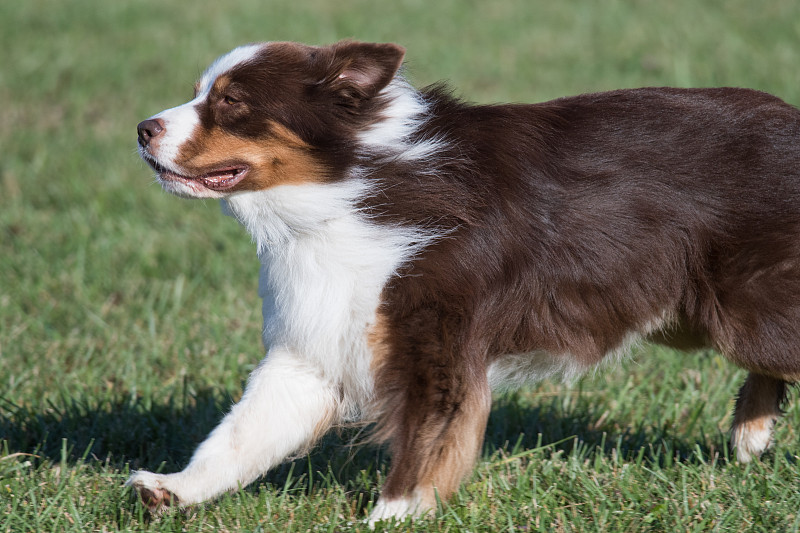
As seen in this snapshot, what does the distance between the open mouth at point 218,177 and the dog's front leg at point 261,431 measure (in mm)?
635

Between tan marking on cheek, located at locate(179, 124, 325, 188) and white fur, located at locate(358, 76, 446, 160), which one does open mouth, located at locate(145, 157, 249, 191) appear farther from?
white fur, located at locate(358, 76, 446, 160)

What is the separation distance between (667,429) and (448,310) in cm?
150

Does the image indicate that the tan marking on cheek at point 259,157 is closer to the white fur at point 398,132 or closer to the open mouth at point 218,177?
the open mouth at point 218,177

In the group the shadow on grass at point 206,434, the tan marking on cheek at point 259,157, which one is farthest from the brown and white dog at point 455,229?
the shadow on grass at point 206,434

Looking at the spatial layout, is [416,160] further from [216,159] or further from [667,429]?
Result: [667,429]

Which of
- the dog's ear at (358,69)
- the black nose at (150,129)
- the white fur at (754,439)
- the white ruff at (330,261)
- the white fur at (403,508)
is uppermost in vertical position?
the dog's ear at (358,69)

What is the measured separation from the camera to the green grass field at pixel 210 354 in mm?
3391

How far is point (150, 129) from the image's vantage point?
3.21 meters

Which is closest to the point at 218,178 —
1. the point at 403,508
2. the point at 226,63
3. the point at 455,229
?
the point at 226,63

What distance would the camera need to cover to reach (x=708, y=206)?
10.5ft

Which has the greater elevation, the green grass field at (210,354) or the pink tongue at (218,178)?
the pink tongue at (218,178)

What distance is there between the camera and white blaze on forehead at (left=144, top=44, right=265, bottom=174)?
3.20 meters

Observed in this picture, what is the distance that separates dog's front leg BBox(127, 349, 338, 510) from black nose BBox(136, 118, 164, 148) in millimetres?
864

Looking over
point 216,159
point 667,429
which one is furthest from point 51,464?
point 667,429
